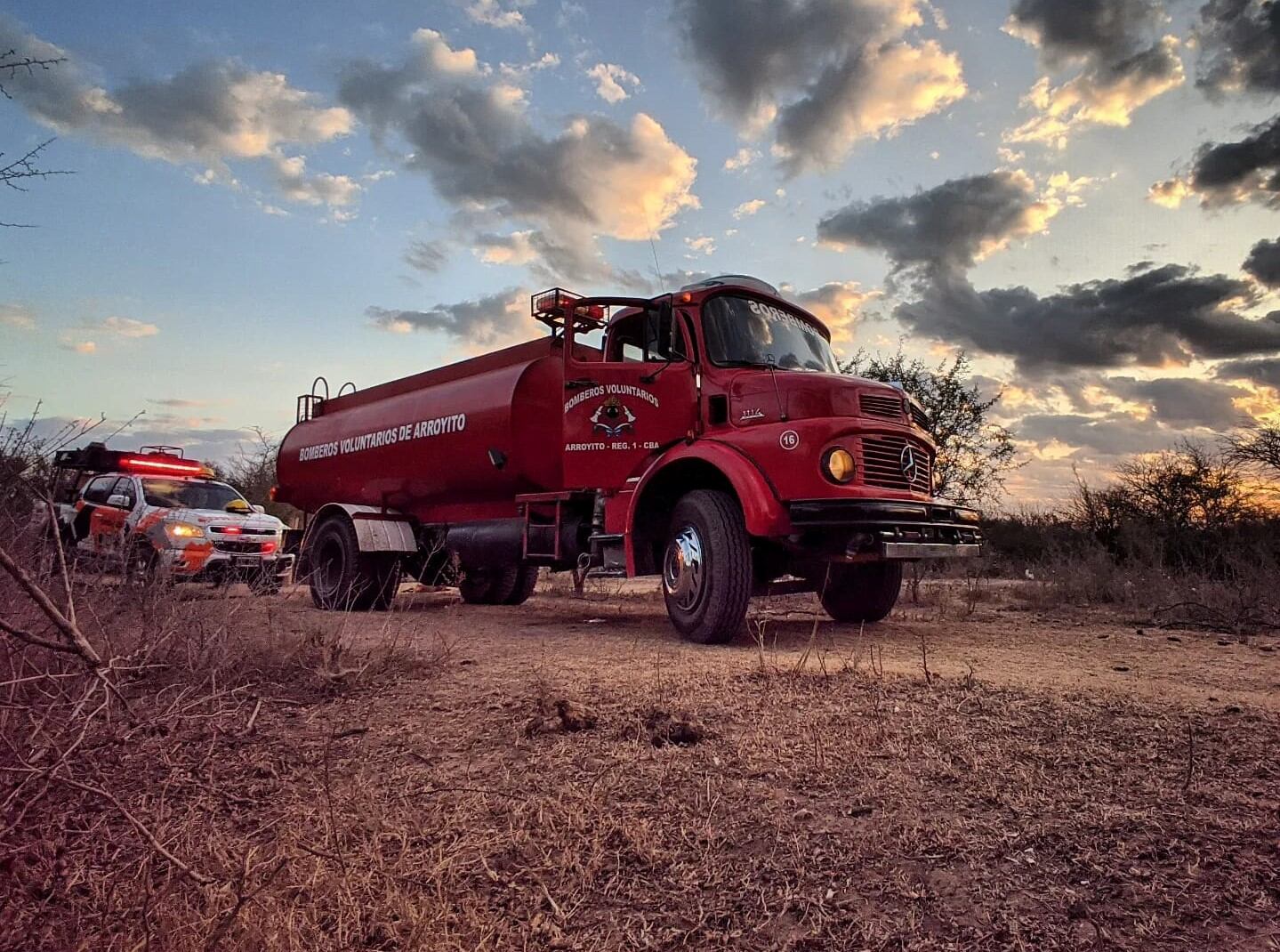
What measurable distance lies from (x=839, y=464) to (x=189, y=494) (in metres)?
10.9

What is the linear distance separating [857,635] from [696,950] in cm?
509

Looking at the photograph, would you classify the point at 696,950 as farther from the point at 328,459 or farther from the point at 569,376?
the point at 328,459

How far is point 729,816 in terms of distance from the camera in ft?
8.25

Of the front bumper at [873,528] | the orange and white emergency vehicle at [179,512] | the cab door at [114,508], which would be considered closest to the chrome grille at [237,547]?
the orange and white emergency vehicle at [179,512]

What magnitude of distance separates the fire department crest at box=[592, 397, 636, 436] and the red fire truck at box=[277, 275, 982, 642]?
16 millimetres

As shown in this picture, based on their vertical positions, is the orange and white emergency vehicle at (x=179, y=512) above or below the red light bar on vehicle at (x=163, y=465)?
below

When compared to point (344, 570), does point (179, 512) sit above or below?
above

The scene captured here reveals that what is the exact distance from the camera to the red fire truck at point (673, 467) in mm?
5906

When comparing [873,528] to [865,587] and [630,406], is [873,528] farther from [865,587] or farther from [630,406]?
[630,406]

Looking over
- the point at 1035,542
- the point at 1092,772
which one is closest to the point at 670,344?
the point at 1092,772

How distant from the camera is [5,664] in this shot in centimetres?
325

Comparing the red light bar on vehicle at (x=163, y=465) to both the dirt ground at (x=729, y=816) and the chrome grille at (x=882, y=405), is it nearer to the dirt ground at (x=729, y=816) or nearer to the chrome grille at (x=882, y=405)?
the dirt ground at (x=729, y=816)

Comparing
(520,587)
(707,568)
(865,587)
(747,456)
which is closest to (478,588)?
(520,587)

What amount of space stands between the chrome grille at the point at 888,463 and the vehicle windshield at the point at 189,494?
1022 centimetres
